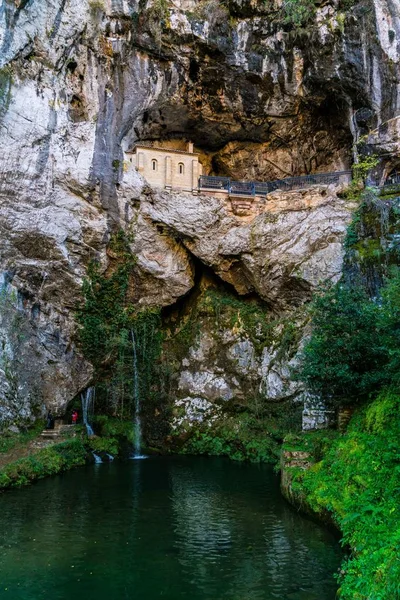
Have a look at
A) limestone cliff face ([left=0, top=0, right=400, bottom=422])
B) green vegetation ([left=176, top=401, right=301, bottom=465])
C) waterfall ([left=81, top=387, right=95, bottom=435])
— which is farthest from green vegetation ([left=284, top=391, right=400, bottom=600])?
waterfall ([left=81, top=387, right=95, bottom=435])

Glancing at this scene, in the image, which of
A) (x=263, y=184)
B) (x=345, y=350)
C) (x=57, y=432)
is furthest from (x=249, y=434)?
(x=263, y=184)

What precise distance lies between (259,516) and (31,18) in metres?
23.3

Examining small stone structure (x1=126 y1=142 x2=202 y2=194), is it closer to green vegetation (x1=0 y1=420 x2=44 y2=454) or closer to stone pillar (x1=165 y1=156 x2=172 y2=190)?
stone pillar (x1=165 y1=156 x2=172 y2=190)

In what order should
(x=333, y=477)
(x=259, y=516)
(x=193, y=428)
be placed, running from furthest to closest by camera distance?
(x=193, y=428) → (x=259, y=516) → (x=333, y=477)

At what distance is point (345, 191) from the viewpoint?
2505 cm

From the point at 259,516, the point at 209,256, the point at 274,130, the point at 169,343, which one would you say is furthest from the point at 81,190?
the point at 259,516

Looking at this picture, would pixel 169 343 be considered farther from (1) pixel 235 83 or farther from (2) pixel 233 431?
(1) pixel 235 83

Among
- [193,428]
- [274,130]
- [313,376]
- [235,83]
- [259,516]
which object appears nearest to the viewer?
[259,516]

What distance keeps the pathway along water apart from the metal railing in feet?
53.4

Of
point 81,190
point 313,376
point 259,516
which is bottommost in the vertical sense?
point 259,516

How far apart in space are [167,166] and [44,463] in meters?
16.8

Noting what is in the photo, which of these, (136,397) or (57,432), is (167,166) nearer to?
(136,397)

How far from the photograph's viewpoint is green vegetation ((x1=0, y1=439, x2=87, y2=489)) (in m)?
16.1

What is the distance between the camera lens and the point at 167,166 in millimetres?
26844
